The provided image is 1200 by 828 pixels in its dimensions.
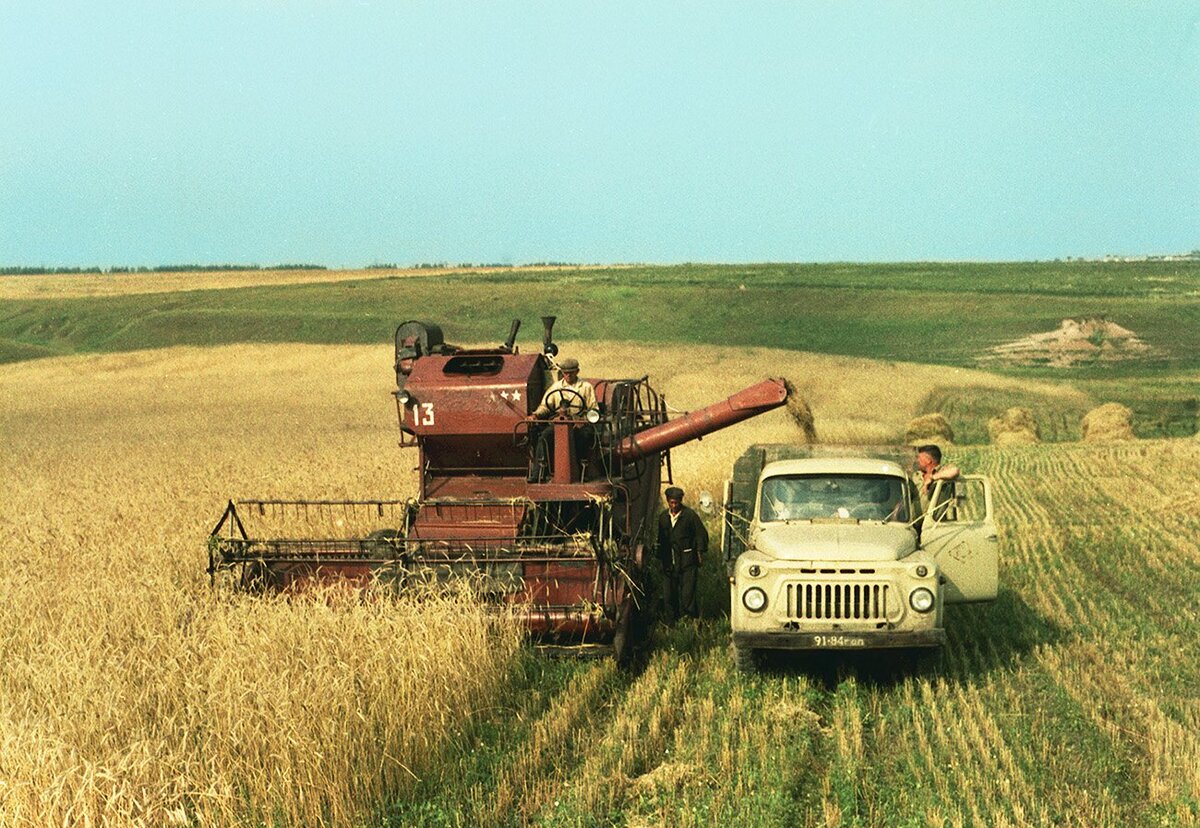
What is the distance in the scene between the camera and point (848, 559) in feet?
33.8

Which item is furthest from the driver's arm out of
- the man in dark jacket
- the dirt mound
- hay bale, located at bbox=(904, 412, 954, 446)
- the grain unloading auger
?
the dirt mound

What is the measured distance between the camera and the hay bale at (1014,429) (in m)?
38.4

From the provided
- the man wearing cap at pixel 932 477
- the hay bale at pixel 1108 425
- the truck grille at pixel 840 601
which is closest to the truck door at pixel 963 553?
the man wearing cap at pixel 932 477

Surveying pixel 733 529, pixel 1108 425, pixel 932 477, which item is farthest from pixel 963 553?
pixel 1108 425

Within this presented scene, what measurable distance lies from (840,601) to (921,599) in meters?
0.63

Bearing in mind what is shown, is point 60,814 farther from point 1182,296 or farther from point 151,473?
point 1182,296

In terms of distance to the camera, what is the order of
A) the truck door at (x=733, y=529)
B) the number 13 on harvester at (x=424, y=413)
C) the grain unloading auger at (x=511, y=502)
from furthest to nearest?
the number 13 on harvester at (x=424, y=413) < the truck door at (x=733, y=529) < the grain unloading auger at (x=511, y=502)

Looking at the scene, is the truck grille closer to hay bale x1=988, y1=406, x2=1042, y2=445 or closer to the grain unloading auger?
the grain unloading auger

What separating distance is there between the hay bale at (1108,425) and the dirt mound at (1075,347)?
83.6 feet

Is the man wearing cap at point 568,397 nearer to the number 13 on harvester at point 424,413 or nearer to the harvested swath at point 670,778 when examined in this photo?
the number 13 on harvester at point 424,413

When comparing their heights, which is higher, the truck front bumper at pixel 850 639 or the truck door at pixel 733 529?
the truck door at pixel 733 529

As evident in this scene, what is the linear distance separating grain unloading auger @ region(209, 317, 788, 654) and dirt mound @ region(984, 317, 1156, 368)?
2135 inches

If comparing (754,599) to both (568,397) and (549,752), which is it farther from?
(568,397)

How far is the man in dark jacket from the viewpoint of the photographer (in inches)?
523
